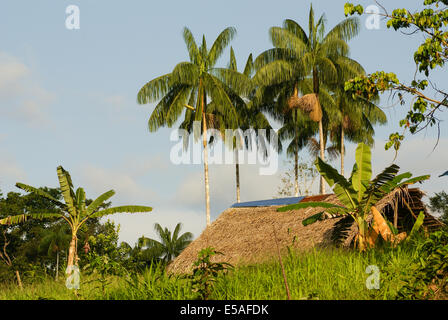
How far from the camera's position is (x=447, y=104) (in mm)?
9273

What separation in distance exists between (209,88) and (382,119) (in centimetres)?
1252

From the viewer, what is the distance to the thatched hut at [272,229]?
1362cm

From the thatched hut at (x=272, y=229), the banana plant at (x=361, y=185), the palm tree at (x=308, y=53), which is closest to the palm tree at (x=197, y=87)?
the palm tree at (x=308, y=53)

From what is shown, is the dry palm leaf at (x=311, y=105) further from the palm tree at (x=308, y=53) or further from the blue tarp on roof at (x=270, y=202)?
the blue tarp on roof at (x=270, y=202)

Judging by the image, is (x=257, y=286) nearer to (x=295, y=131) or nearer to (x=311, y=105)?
(x=311, y=105)

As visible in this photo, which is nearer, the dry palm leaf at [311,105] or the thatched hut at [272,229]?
the thatched hut at [272,229]

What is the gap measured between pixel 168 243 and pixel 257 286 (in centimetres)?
2648

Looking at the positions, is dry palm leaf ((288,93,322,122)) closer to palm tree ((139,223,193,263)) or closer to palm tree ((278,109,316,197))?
palm tree ((278,109,316,197))

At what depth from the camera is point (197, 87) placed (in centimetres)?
2695

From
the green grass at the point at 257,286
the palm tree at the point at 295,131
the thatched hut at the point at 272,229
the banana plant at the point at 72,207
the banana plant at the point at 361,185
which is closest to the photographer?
the green grass at the point at 257,286

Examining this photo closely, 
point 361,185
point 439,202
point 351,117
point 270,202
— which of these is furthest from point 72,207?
point 439,202

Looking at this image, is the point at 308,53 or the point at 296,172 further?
the point at 296,172

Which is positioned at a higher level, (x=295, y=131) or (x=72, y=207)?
(x=295, y=131)

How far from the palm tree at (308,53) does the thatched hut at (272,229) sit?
10278 mm
